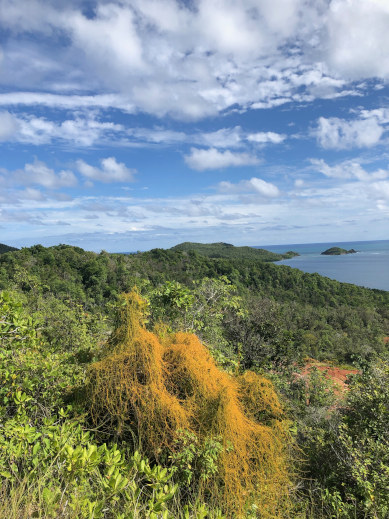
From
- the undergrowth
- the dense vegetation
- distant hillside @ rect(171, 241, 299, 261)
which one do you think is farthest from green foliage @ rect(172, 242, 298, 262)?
the undergrowth

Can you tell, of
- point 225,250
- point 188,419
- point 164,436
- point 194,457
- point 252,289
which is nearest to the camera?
point 194,457

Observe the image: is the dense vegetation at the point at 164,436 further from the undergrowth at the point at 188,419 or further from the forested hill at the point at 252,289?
the forested hill at the point at 252,289

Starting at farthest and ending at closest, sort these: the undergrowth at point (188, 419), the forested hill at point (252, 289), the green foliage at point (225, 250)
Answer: the green foliage at point (225, 250) → the forested hill at point (252, 289) → the undergrowth at point (188, 419)

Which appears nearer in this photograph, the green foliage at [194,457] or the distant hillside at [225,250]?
the green foliage at [194,457]

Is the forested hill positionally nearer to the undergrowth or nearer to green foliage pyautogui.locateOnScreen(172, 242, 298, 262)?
the undergrowth

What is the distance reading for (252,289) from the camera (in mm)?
57938

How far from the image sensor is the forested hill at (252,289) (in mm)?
22125

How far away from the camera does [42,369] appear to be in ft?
13.1

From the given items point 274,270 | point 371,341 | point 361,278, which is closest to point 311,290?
point 274,270

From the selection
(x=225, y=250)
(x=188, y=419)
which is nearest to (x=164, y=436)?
(x=188, y=419)

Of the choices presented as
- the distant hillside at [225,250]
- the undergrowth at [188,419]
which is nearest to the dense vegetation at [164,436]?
the undergrowth at [188,419]

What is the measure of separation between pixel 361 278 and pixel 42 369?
89.9m

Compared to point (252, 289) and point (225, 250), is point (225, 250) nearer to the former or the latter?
point (225, 250)

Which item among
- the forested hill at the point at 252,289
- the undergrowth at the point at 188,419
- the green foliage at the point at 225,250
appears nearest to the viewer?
the undergrowth at the point at 188,419
